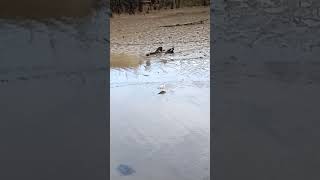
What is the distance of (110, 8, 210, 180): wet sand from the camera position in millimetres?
2123

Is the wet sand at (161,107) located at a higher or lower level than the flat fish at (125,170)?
higher

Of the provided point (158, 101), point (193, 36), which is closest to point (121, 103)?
point (158, 101)

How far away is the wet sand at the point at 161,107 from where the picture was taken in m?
2.12
